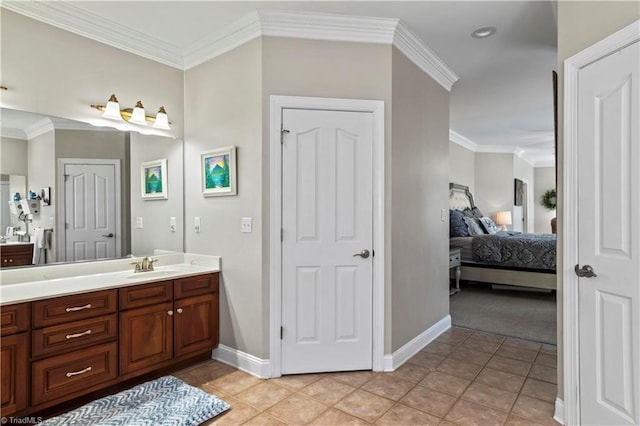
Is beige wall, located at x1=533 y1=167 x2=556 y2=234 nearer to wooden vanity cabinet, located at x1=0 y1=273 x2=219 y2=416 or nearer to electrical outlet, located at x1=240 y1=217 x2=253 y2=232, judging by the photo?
electrical outlet, located at x1=240 y1=217 x2=253 y2=232

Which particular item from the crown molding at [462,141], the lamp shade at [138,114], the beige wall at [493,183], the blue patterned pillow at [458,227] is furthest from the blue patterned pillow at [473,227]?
the lamp shade at [138,114]

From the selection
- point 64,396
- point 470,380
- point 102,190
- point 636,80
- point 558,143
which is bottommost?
point 470,380

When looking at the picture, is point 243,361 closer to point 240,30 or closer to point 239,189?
point 239,189

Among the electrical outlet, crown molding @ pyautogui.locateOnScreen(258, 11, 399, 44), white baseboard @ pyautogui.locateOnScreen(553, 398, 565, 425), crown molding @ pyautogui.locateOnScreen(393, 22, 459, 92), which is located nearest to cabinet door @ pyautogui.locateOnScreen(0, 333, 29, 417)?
the electrical outlet

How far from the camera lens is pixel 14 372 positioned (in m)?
1.88

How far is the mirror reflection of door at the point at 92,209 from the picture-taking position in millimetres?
2590

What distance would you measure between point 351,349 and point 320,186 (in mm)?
1277

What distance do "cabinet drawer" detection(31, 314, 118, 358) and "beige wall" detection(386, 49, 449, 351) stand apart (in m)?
2.00

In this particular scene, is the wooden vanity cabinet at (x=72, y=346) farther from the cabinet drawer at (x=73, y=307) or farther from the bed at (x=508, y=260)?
the bed at (x=508, y=260)

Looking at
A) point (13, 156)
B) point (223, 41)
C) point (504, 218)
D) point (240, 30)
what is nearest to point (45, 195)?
point (13, 156)

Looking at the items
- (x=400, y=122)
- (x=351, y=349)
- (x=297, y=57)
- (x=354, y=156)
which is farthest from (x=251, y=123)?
(x=351, y=349)

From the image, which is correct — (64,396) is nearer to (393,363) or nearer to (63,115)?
(63,115)

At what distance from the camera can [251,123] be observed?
268 centimetres

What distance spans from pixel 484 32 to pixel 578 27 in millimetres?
993
